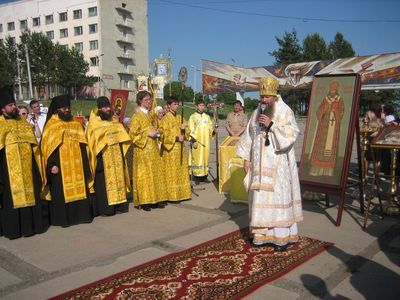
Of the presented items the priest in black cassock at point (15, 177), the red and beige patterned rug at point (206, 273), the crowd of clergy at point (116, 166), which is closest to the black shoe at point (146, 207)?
the crowd of clergy at point (116, 166)

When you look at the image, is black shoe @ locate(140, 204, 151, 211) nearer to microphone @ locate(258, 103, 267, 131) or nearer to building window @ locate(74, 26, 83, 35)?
microphone @ locate(258, 103, 267, 131)

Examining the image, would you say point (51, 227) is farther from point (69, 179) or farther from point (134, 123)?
point (134, 123)

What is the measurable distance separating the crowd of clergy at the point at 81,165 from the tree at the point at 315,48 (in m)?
45.7

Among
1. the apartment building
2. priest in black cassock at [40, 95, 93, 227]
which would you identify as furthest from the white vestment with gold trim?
the apartment building

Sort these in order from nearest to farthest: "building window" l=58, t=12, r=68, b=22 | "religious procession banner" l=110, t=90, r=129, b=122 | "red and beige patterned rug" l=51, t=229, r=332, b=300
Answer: "red and beige patterned rug" l=51, t=229, r=332, b=300 → "religious procession banner" l=110, t=90, r=129, b=122 → "building window" l=58, t=12, r=68, b=22

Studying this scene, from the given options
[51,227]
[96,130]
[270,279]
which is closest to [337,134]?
[270,279]

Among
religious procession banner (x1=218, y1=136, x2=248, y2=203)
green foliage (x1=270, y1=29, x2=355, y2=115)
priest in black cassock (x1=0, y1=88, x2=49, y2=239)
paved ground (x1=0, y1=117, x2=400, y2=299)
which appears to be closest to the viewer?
paved ground (x1=0, y1=117, x2=400, y2=299)

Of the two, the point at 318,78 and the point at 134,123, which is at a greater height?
the point at 318,78

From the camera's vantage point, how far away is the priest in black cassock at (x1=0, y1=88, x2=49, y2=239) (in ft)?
16.6

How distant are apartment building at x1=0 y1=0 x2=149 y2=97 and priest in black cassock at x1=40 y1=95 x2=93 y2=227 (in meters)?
54.9

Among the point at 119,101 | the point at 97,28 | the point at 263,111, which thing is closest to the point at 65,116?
the point at 119,101

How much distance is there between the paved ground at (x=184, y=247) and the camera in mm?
3602

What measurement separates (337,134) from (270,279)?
2854 mm

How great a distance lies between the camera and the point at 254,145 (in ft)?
15.2
